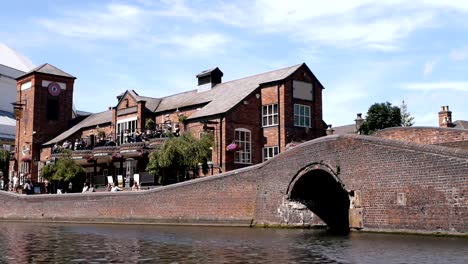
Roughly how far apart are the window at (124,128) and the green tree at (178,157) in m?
11.4

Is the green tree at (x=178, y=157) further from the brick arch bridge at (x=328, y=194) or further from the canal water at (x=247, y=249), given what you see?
the canal water at (x=247, y=249)

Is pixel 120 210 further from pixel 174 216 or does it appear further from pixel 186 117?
pixel 186 117

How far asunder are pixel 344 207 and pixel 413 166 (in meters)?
6.95

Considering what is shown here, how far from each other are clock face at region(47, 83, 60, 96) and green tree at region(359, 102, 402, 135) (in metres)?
32.1

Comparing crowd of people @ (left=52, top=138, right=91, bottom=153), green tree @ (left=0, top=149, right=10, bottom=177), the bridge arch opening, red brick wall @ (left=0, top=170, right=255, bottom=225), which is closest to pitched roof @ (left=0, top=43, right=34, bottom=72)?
green tree @ (left=0, top=149, right=10, bottom=177)

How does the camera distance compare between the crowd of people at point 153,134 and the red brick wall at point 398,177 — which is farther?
the crowd of people at point 153,134

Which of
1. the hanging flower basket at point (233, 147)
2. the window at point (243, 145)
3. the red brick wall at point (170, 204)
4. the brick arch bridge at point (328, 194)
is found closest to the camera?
the brick arch bridge at point (328, 194)

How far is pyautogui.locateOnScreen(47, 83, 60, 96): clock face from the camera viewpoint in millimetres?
57719

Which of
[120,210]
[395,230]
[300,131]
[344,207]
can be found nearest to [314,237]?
[395,230]

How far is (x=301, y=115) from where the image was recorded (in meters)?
41.1

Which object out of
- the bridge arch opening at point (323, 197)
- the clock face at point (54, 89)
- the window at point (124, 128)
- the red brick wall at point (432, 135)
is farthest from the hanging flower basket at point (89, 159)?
the red brick wall at point (432, 135)

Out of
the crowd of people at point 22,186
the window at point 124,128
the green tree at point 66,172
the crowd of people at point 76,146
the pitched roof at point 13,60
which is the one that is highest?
the pitched roof at point 13,60

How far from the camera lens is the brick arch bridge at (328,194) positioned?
1773cm

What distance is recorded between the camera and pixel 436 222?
58.4 ft
